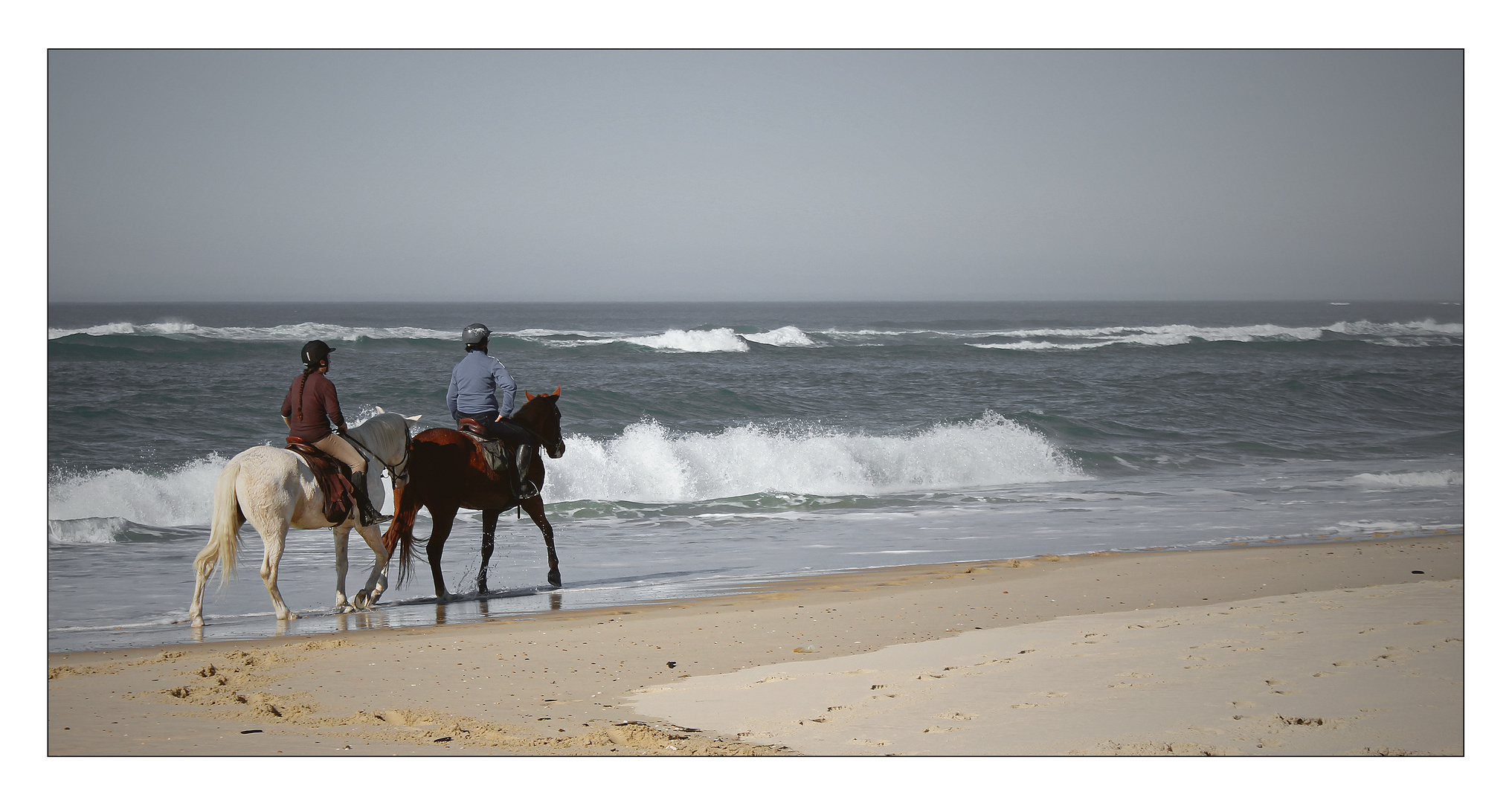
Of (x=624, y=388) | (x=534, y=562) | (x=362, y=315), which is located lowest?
(x=534, y=562)

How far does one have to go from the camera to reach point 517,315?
2923 inches

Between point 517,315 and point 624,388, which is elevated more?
point 517,315

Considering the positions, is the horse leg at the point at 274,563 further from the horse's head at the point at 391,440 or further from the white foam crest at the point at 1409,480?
the white foam crest at the point at 1409,480

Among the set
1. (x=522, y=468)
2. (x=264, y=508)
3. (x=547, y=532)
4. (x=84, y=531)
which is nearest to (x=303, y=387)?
(x=264, y=508)

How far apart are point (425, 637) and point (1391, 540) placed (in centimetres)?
858

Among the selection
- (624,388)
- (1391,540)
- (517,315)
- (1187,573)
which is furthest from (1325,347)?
(517,315)

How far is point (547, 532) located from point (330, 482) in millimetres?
1953

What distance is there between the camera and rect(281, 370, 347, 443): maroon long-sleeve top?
668cm

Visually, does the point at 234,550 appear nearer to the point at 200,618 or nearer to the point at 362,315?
the point at 200,618

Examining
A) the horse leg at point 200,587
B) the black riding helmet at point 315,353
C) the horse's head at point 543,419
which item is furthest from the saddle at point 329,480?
the horse's head at point 543,419

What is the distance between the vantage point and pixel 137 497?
11.6 meters

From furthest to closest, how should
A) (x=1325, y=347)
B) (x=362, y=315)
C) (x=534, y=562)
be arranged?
1. (x=362, y=315)
2. (x=1325, y=347)
3. (x=534, y=562)

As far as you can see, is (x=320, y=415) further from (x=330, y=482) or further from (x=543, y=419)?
(x=543, y=419)

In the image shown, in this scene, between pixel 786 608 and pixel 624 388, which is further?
pixel 624 388
